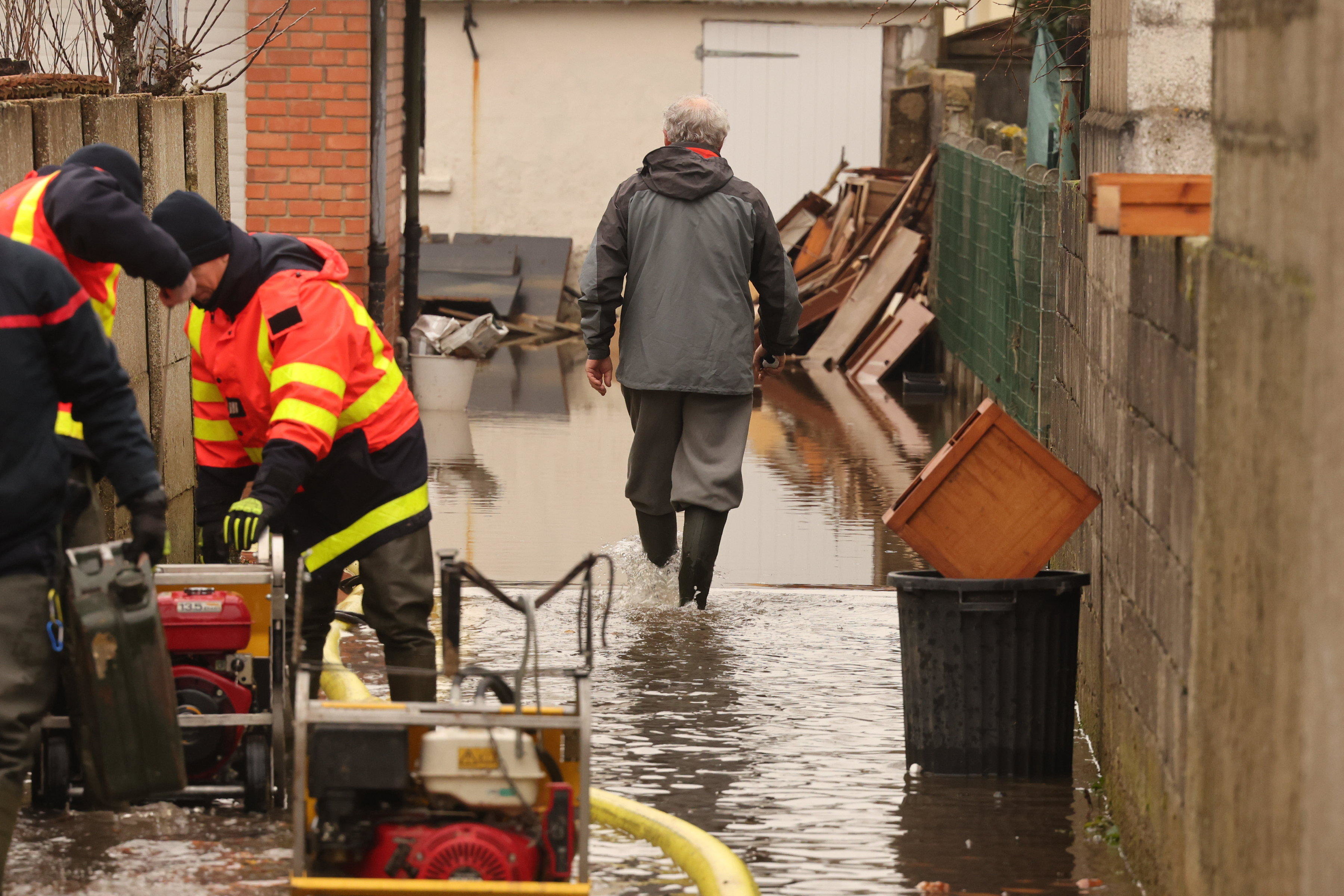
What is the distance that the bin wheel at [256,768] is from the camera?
15.5 ft

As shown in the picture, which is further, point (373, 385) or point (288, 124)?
point (288, 124)

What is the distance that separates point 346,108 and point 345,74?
214 mm

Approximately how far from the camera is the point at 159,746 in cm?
404

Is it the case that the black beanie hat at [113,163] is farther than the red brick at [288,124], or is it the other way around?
the red brick at [288,124]

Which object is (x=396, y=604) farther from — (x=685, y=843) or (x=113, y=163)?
(x=113, y=163)

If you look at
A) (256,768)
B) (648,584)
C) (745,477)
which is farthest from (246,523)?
(745,477)

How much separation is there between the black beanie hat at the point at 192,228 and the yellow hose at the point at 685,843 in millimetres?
1617

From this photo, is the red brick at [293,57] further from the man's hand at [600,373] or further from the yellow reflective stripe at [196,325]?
the yellow reflective stripe at [196,325]

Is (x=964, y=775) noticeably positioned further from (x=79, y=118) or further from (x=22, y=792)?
(x=79, y=118)

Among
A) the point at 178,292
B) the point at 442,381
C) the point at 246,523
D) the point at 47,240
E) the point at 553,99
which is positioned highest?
the point at 553,99

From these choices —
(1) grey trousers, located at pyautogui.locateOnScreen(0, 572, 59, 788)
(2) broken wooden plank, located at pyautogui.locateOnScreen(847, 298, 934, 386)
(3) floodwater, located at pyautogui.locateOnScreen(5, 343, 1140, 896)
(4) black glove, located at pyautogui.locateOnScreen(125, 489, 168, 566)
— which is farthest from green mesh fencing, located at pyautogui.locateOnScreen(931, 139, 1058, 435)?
(1) grey trousers, located at pyautogui.locateOnScreen(0, 572, 59, 788)

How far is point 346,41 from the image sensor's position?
40.7 feet

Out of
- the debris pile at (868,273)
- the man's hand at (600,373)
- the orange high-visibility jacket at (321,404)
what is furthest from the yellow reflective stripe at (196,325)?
the debris pile at (868,273)

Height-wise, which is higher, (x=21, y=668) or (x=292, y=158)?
(x=292, y=158)
